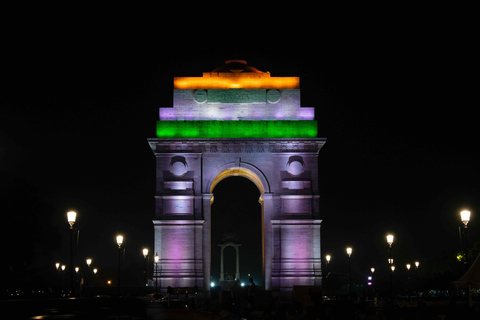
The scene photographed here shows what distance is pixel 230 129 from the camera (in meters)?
59.6

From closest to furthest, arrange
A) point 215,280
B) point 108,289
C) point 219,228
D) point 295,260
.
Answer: point 295,260 → point 108,289 → point 215,280 → point 219,228

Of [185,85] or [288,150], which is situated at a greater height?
[185,85]

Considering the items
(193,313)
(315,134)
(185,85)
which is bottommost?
(193,313)

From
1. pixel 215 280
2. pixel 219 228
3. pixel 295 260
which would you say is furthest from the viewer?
pixel 219 228

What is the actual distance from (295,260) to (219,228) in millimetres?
36896

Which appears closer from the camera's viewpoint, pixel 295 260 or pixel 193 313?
pixel 193 313

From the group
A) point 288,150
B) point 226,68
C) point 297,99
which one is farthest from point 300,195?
point 226,68

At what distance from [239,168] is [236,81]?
255 inches

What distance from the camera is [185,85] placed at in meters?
60.8

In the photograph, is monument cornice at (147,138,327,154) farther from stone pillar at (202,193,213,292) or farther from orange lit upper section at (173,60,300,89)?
orange lit upper section at (173,60,300,89)

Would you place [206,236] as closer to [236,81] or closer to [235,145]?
[235,145]

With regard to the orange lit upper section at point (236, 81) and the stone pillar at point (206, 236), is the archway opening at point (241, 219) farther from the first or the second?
the stone pillar at point (206, 236)

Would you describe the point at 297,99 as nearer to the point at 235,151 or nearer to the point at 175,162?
the point at 235,151

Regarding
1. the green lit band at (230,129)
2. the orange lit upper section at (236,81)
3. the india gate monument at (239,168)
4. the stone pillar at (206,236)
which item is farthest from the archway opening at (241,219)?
the green lit band at (230,129)
